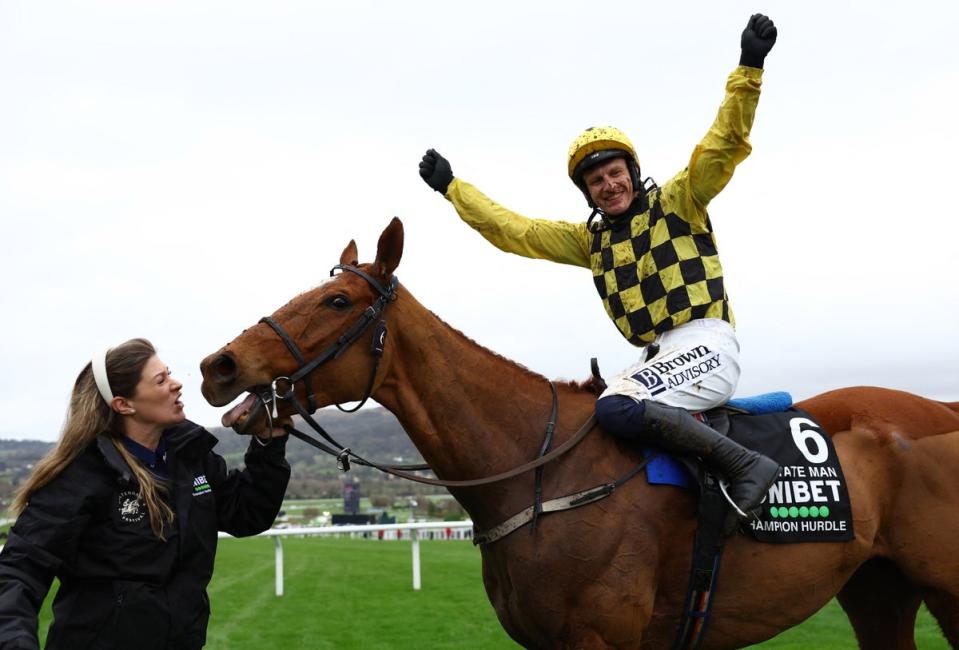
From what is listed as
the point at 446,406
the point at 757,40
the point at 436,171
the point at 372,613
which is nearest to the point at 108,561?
the point at 446,406

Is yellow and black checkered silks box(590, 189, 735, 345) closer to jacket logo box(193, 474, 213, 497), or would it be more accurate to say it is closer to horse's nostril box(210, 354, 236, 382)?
horse's nostril box(210, 354, 236, 382)

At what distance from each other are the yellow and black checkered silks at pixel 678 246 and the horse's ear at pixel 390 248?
0.98 meters

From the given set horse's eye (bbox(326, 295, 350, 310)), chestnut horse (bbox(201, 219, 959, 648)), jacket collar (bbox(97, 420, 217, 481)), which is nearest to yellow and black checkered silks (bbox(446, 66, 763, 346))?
chestnut horse (bbox(201, 219, 959, 648))

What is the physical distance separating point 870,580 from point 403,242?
2734 mm

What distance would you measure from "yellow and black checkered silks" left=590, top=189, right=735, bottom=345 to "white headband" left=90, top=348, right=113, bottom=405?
2.04 meters

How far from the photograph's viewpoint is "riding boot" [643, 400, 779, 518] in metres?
3.13

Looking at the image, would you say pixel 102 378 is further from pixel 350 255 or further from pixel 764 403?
pixel 764 403

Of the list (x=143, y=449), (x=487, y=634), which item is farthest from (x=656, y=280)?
(x=487, y=634)

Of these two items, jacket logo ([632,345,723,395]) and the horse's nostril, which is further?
jacket logo ([632,345,723,395])

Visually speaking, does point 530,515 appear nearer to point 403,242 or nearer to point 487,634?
point 403,242

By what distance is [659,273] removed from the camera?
351 centimetres

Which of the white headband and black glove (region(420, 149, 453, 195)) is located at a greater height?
black glove (region(420, 149, 453, 195))

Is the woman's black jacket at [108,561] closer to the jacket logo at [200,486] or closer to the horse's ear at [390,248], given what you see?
the jacket logo at [200,486]

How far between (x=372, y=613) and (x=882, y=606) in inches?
218
